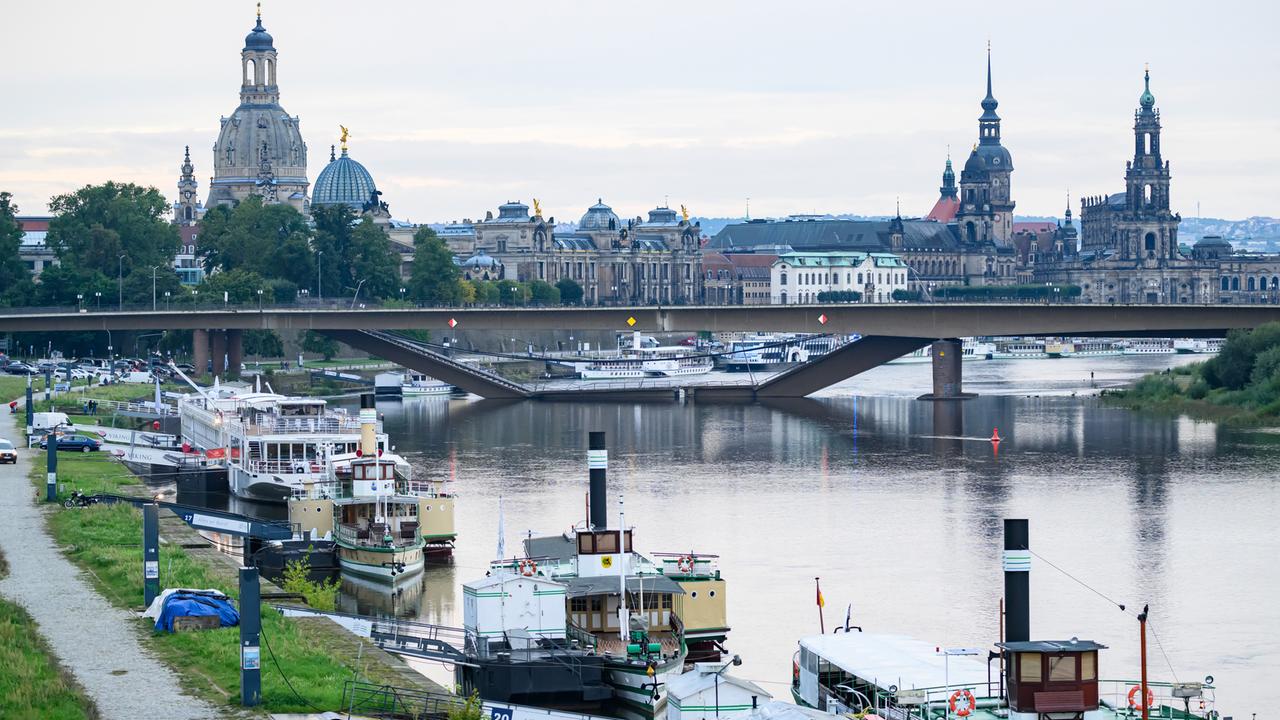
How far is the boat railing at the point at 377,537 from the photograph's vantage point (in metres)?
53.6

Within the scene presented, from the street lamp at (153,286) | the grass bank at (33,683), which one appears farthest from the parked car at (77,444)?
the street lamp at (153,286)

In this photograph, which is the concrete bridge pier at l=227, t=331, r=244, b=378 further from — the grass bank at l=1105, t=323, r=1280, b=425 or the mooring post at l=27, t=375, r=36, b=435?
the grass bank at l=1105, t=323, r=1280, b=425

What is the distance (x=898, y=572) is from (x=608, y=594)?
15452 mm

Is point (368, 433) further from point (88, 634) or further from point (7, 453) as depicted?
point (88, 634)

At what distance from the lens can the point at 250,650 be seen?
3275 cm

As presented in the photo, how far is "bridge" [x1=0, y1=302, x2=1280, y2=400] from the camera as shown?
109m

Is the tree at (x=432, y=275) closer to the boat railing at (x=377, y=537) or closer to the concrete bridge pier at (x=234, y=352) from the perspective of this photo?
the concrete bridge pier at (x=234, y=352)

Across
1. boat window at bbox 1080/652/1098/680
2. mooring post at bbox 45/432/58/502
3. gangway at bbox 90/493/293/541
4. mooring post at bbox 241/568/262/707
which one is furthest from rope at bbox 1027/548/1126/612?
mooring post at bbox 45/432/58/502

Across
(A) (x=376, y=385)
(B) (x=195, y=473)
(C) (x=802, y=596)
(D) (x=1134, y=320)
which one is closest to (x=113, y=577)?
(C) (x=802, y=596)

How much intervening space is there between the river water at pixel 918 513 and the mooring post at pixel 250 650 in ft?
36.3

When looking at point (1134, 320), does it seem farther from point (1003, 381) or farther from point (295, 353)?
point (295, 353)

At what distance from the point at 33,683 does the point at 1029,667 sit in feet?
50.2

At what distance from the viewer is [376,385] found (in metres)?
138

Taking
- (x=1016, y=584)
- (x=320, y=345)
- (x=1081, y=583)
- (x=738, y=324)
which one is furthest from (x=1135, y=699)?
(x=320, y=345)
